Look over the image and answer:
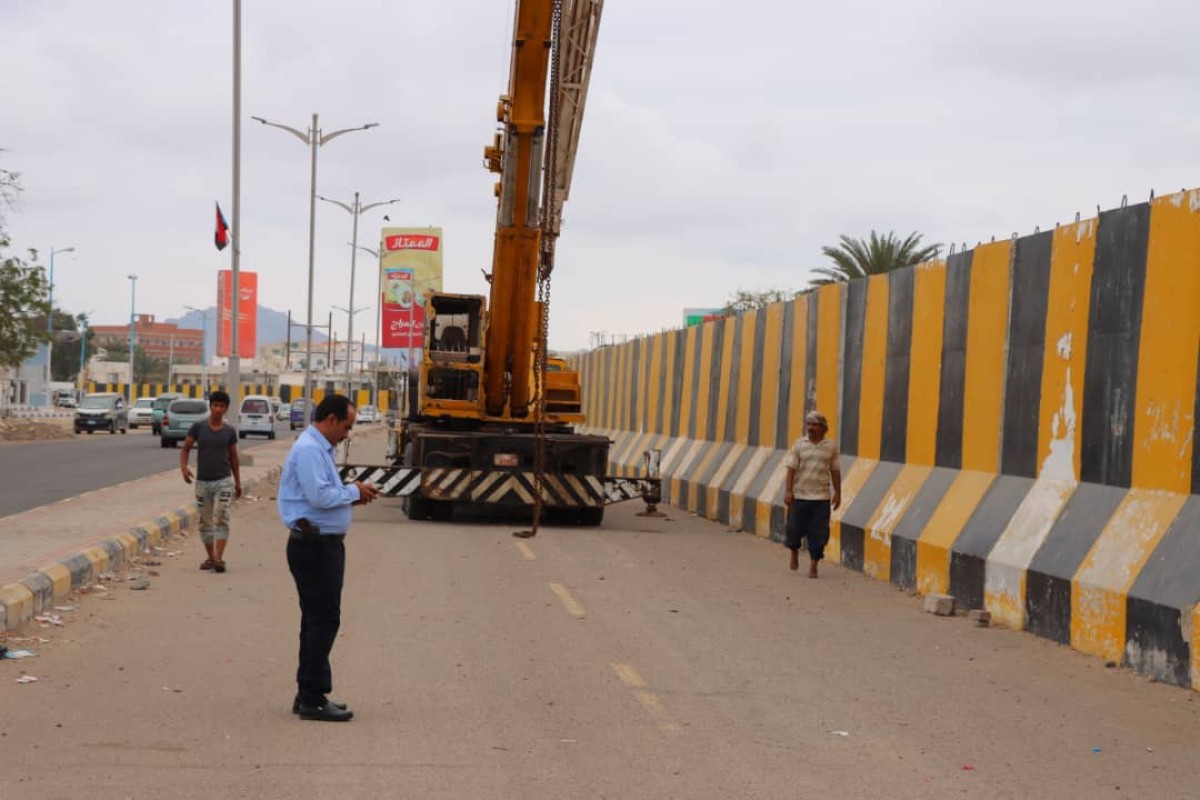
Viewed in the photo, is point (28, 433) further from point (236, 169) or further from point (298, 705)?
point (298, 705)

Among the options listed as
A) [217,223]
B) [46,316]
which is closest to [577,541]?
[217,223]

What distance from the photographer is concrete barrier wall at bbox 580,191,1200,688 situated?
10570 millimetres

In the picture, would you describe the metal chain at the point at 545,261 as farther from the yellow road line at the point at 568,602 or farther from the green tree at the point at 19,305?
the green tree at the point at 19,305

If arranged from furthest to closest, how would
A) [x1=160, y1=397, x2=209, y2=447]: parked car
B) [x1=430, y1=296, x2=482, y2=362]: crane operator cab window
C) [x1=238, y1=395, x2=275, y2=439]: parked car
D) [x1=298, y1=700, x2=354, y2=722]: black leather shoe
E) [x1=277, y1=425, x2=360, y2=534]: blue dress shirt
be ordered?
[x1=238, y1=395, x2=275, y2=439]: parked car < [x1=160, y1=397, x2=209, y2=447]: parked car < [x1=430, y1=296, x2=482, y2=362]: crane operator cab window < [x1=277, y1=425, x2=360, y2=534]: blue dress shirt < [x1=298, y1=700, x2=354, y2=722]: black leather shoe

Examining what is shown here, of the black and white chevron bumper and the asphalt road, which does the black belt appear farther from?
the asphalt road

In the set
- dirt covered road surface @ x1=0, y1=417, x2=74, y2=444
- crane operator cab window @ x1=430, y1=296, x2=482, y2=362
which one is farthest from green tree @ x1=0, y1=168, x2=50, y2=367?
crane operator cab window @ x1=430, y1=296, x2=482, y2=362

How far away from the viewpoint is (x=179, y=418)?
5034cm

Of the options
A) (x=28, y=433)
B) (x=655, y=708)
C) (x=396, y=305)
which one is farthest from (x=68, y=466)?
(x=396, y=305)

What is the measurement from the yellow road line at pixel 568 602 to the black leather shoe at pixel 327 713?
A: 4.30 metres

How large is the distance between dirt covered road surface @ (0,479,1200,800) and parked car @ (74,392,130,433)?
172 ft

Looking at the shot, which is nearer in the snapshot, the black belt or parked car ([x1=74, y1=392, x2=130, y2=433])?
the black belt

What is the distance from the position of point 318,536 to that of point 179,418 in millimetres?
43916

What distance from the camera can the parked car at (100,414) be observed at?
6397cm

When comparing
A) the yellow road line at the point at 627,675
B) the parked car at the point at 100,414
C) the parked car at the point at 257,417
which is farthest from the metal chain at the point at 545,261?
the parked car at the point at 100,414
